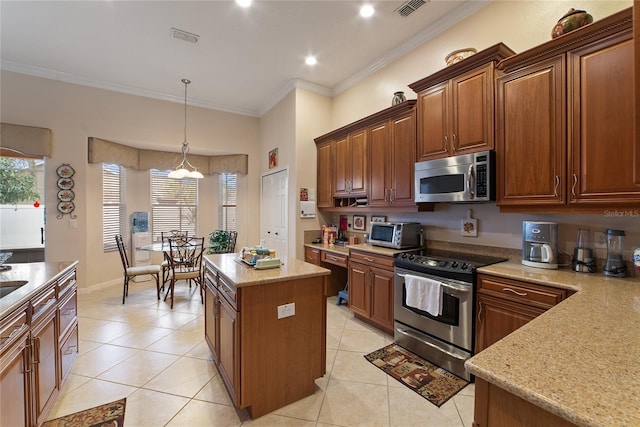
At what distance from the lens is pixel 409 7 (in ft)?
9.33

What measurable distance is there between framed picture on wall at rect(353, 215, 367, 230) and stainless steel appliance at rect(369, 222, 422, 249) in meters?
0.67

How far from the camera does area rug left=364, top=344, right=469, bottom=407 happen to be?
2090mm

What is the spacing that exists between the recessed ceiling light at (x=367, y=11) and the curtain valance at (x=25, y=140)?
181 inches

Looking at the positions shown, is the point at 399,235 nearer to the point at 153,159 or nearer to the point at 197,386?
the point at 197,386

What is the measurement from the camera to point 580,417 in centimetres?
62

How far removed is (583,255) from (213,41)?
13.9 feet

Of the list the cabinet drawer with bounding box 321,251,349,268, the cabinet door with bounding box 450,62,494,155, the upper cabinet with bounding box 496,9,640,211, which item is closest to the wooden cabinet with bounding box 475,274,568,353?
the upper cabinet with bounding box 496,9,640,211

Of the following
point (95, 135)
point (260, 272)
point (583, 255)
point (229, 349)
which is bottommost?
point (229, 349)

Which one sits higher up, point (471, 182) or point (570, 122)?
point (570, 122)

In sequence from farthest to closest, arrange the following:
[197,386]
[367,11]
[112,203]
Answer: [112,203] < [367,11] < [197,386]

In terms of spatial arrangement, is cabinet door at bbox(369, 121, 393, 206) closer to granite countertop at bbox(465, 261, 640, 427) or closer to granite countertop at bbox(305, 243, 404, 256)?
granite countertop at bbox(305, 243, 404, 256)

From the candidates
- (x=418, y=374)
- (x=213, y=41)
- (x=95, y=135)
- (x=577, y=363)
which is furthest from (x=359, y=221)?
(x=95, y=135)

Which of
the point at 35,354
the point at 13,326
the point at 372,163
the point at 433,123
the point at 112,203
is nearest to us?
the point at 13,326

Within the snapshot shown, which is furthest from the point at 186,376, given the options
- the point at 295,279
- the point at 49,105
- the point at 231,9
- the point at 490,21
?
the point at 49,105
